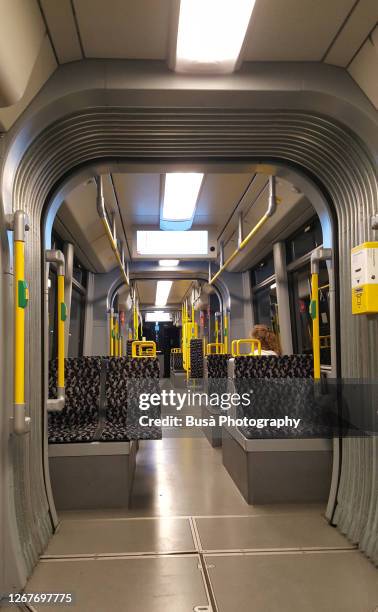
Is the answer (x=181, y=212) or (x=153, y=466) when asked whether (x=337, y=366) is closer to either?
(x=153, y=466)

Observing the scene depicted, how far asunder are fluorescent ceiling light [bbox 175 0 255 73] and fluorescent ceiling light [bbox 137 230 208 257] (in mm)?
4239

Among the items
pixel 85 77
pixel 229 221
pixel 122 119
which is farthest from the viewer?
pixel 229 221

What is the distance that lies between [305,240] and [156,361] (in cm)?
273

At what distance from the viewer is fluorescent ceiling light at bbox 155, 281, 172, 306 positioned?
13281 mm

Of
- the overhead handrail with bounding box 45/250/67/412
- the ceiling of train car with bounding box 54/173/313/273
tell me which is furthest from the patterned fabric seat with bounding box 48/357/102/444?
the ceiling of train car with bounding box 54/173/313/273

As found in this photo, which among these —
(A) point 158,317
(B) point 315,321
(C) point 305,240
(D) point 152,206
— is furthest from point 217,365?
(A) point 158,317

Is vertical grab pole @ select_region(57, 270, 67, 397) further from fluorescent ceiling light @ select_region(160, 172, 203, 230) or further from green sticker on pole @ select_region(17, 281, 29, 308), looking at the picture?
fluorescent ceiling light @ select_region(160, 172, 203, 230)

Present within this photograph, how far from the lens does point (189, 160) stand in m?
3.51

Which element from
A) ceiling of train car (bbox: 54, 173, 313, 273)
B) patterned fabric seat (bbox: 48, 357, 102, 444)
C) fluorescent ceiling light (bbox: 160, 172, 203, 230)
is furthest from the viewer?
Answer: ceiling of train car (bbox: 54, 173, 313, 273)

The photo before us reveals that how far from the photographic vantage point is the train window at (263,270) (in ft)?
26.1

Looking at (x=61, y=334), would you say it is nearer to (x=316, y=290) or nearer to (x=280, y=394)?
(x=316, y=290)

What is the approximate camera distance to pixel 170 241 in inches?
272

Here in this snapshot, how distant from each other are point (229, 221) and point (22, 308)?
473 centimetres

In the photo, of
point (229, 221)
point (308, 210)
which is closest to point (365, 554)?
point (308, 210)
